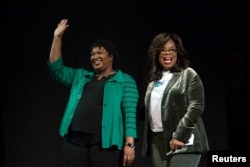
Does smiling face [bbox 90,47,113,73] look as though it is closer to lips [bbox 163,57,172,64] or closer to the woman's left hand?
lips [bbox 163,57,172,64]

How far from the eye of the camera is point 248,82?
3.10 meters

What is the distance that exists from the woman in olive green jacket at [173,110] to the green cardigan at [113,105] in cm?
9

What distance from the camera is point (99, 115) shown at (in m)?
1.80

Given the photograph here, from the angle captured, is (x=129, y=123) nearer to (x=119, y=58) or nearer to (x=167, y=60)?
(x=167, y=60)

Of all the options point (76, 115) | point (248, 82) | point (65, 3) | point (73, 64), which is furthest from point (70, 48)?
point (248, 82)

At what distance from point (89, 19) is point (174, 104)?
4.80 ft

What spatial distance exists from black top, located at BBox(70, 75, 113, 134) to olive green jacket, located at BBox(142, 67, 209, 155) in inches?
11.8

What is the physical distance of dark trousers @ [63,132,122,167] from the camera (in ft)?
5.75

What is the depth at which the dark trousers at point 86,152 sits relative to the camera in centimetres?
175

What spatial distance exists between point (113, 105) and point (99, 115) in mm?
83

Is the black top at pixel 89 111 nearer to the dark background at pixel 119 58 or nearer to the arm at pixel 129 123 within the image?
the arm at pixel 129 123

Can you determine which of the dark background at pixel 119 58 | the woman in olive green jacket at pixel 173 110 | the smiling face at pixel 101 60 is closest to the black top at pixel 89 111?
the smiling face at pixel 101 60

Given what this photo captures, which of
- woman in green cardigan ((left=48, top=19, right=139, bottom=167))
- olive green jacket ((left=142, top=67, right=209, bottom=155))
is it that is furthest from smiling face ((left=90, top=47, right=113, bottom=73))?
olive green jacket ((left=142, top=67, right=209, bottom=155))

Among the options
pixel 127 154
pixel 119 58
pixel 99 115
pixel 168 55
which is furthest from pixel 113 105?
pixel 119 58
